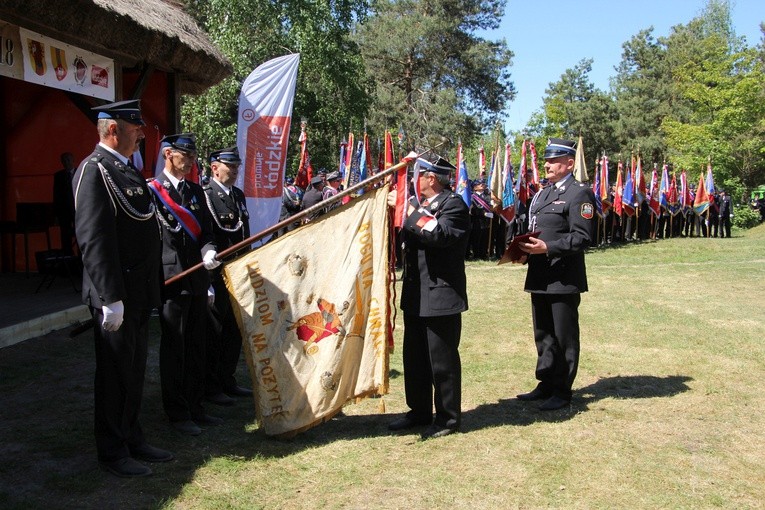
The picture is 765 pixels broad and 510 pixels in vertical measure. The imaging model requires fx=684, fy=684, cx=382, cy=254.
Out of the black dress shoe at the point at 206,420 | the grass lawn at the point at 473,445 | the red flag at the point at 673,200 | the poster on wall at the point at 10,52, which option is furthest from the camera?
the red flag at the point at 673,200

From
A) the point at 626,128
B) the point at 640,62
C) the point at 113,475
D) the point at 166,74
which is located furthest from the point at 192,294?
the point at 640,62

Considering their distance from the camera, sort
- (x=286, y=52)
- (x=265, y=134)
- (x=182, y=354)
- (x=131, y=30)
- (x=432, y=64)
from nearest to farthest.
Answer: (x=182, y=354), (x=265, y=134), (x=131, y=30), (x=286, y=52), (x=432, y=64)

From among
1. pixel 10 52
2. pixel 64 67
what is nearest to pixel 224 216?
pixel 10 52

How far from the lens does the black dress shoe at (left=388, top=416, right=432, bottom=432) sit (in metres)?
5.25

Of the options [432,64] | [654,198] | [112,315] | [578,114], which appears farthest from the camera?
[578,114]

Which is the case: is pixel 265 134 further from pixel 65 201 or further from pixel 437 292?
pixel 65 201

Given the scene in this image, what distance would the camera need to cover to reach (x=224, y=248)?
5766 millimetres

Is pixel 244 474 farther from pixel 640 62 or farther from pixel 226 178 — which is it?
pixel 640 62

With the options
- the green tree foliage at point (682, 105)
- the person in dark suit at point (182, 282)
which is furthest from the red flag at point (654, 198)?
the person in dark suit at point (182, 282)

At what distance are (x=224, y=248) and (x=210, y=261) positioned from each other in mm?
914

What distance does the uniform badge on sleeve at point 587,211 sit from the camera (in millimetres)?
5770

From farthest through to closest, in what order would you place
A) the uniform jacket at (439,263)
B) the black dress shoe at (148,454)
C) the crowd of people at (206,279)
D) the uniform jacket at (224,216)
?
the uniform jacket at (224,216)
the uniform jacket at (439,263)
the black dress shoe at (148,454)
the crowd of people at (206,279)

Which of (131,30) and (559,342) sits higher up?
(131,30)

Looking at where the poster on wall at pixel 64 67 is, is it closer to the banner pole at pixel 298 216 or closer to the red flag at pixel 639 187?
the banner pole at pixel 298 216
